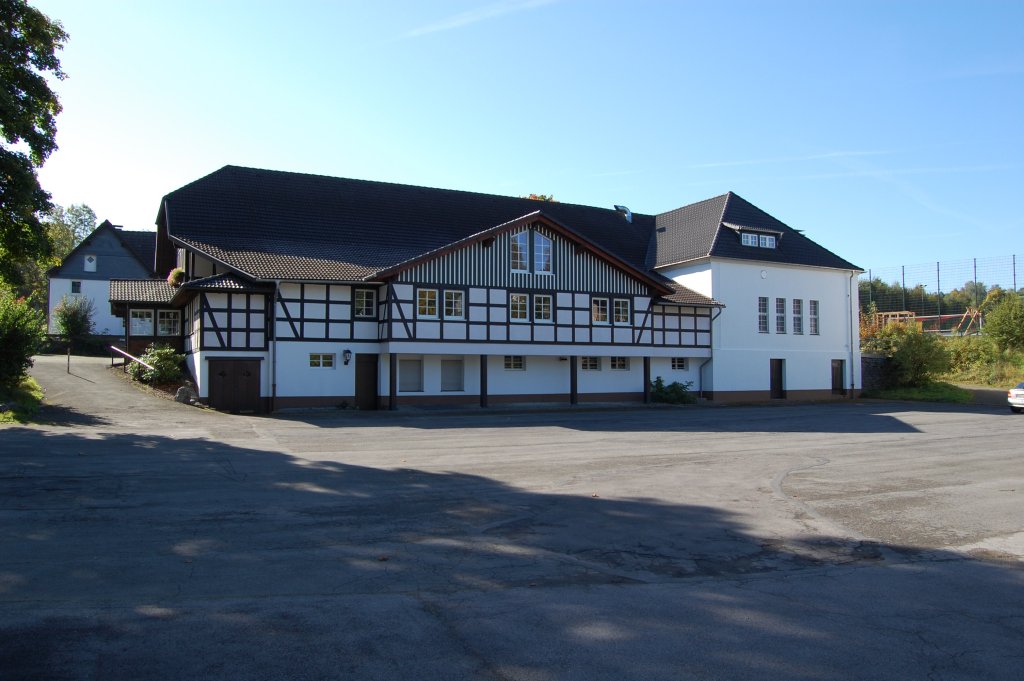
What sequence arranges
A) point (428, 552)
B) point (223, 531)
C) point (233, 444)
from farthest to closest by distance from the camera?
point (233, 444) → point (223, 531) → point (428, 552)

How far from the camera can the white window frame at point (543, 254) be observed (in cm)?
3108

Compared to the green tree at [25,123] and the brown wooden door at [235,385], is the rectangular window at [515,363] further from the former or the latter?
the green tree at [25,123]

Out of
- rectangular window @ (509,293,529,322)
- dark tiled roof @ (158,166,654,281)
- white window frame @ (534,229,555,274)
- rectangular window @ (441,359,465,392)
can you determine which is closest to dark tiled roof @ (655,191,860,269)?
dark tiled roof @ (158,166,654,281)

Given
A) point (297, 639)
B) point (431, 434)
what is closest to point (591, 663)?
point (297, 639)

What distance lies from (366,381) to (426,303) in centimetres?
377

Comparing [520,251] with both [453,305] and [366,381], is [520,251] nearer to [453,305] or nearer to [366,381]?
[453,305]

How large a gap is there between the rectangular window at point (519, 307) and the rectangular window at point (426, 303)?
3.26m

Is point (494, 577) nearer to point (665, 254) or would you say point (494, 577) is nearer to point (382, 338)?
point (382, 338)

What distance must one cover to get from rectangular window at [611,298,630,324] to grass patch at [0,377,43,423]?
21360 mm

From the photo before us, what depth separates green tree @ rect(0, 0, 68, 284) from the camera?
19.6 meters

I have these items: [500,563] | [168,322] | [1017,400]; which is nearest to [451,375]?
[168,322]

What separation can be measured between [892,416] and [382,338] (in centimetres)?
1914

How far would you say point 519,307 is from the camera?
101ft

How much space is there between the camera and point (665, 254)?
131ft
